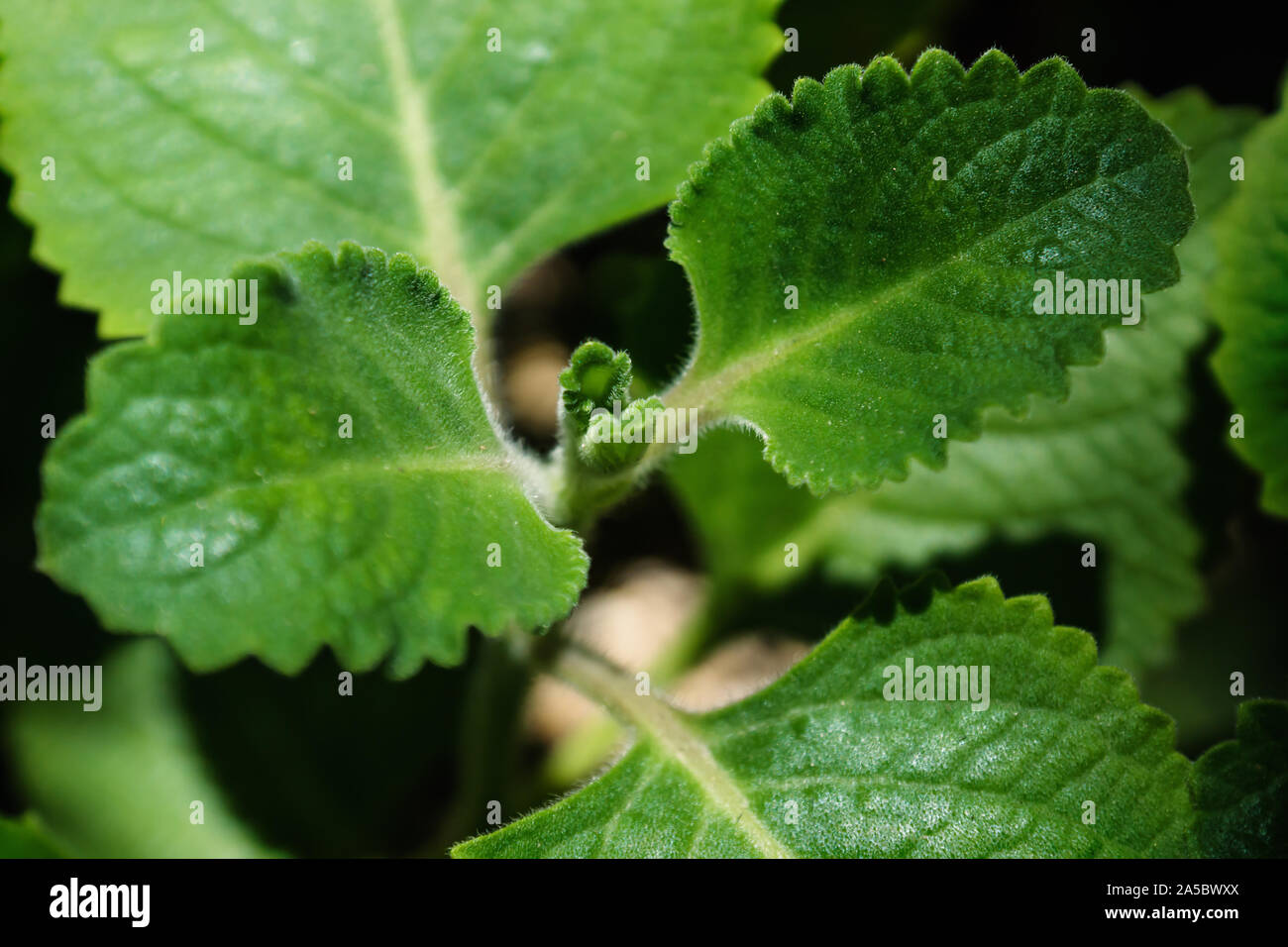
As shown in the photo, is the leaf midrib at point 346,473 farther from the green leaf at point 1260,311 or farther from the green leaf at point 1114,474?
the green leaf at point 1260,311

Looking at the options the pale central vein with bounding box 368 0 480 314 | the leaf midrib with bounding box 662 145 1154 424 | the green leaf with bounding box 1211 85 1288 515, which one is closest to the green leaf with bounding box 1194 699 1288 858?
the green leaf with bounding box 1211 85 1288 515

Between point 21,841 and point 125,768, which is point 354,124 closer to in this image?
point 21,841

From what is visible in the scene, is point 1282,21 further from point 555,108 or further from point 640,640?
point 640,640

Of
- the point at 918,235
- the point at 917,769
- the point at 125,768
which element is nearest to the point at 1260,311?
the point at 918,235
